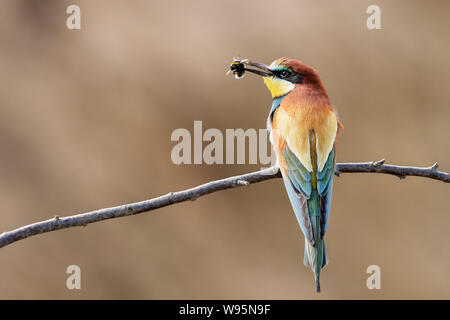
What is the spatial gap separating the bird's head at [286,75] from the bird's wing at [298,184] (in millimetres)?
204

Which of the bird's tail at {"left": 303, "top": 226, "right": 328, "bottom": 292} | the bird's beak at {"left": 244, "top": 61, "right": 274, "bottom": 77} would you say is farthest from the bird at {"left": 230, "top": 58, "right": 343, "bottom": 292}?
the bird's beak at {"left": 244, "top": 61, "right": 274, "bottom": 77}

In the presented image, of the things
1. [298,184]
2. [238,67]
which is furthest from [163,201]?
[238,67]

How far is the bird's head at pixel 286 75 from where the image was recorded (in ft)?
4.65

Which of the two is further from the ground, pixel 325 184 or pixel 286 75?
pixel 286 75

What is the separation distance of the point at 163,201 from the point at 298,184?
0.32 metres

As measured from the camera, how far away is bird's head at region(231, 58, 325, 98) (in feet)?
4.65

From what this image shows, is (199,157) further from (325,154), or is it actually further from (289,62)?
(325,154)

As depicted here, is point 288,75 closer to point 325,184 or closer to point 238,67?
point 238,67

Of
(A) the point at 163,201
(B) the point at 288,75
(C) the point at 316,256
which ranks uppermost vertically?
(B) the point at 288,75

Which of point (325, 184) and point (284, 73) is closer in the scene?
point (325, 184)

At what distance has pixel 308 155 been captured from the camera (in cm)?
124

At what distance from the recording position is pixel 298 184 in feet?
4.14

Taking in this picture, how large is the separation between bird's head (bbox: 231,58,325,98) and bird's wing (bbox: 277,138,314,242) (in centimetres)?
20

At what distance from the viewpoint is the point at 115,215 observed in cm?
114
